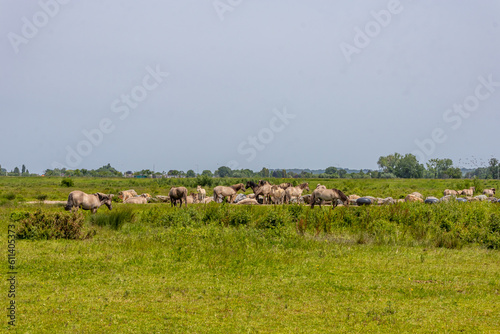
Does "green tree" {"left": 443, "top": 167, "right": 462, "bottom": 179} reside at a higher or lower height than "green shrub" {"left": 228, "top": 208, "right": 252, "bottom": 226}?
higher

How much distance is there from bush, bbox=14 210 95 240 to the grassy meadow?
4cm

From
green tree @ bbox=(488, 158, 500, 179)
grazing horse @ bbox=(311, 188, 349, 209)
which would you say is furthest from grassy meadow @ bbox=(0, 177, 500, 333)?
green tree @ bbox=(488, 158, 500, 179)

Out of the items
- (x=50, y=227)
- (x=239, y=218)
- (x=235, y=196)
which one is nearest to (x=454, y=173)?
(x=235, y=196)

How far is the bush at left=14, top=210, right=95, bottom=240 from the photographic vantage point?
16.5 metres

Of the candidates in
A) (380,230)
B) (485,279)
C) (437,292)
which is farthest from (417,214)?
(437,292)

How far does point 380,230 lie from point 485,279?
7471 mm

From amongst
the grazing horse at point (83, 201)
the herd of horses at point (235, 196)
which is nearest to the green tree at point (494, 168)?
the herd of horses at point (235, 196)

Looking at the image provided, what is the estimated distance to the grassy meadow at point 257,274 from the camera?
829 centimetres

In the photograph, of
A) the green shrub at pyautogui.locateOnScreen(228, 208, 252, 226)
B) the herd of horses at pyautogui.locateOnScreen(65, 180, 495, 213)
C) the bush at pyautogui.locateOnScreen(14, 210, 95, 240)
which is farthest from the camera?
the herd of horses at pyautogui.locateOnScreen(65, 180, 495, 213)

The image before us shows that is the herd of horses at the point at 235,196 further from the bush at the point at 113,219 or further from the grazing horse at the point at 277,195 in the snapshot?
the bush at the point at 113,219

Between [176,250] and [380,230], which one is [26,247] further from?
[380,230]

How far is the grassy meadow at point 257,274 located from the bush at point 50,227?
0.14ft

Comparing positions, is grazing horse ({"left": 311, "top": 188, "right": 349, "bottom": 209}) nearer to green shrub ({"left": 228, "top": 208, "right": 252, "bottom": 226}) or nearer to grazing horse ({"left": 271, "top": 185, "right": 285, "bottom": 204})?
Result: grazing horse ({"left": 271, "top": 185, "right": 285, "bottom": 204})

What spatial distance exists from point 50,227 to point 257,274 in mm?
9062
